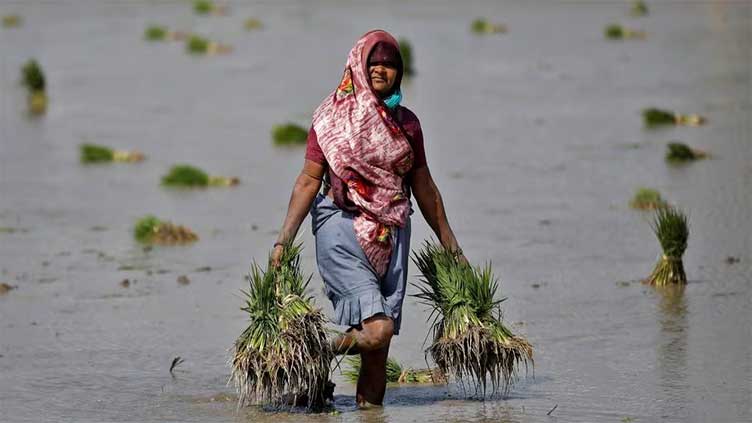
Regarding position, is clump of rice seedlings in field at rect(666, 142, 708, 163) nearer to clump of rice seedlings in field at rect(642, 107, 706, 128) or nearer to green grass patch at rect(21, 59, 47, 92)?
clump of rice seedlings in field at rect(642, 107, 706, 128)

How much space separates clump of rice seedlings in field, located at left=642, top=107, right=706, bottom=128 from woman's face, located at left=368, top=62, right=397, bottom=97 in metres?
10.2

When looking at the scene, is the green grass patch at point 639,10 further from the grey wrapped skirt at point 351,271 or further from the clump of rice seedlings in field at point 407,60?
the grey wrapped skirt at point 351,271

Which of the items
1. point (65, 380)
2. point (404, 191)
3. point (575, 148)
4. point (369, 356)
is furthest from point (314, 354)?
point (575, 148)

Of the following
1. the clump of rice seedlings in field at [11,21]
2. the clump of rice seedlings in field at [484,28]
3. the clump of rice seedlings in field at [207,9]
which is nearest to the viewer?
the clump of rice seedlings in field at [484,28]

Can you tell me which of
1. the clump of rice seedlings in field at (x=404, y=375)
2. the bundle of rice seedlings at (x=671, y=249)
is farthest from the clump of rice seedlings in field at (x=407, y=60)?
the clump of rice seedlings in field at (x=404, y=375)

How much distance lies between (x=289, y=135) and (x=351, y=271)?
9473 mm

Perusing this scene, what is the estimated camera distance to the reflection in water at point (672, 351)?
678cm

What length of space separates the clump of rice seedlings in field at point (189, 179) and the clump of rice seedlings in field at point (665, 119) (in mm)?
4971

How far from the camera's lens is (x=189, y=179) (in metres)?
13.7

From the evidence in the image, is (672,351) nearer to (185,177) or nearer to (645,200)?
(645,200)

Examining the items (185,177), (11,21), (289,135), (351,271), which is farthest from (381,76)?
(11,21)

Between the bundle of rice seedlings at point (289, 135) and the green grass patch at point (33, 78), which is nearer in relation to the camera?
the bundle of rice seedlings at point (289, 135)

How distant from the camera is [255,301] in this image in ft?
21.6

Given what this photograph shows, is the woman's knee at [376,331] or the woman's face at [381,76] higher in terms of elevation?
the woman's face at [381,76]
